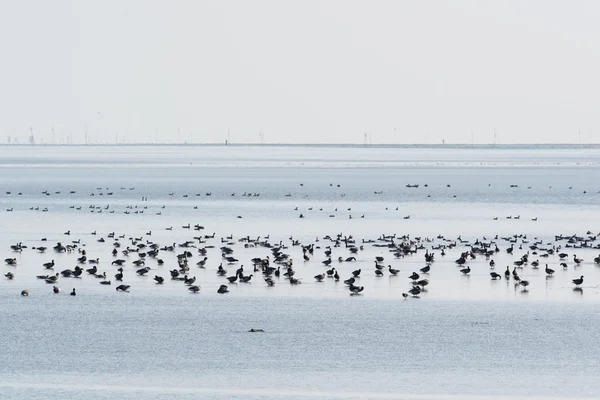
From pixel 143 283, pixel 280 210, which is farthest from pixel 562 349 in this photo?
pixel 280 210

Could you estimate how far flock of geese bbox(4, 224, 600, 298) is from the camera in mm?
31250

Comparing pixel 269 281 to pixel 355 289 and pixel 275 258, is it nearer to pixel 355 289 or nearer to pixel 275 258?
pixel 355 289

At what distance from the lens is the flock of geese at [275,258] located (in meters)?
31.2

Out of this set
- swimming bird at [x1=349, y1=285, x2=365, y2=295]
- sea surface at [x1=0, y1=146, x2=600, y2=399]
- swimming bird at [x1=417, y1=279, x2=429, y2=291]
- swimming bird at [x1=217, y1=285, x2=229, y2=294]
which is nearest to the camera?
sea surface at [x1=0, y1=146, x2=600, y2=399]

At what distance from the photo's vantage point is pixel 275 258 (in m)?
35.1

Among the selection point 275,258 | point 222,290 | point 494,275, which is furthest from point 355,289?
point 275,258

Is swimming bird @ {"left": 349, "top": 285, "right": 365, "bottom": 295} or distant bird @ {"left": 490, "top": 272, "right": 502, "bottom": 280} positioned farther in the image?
distant bird @ {"left": 490, "top": 272, "right": 502, "bottom": 280}

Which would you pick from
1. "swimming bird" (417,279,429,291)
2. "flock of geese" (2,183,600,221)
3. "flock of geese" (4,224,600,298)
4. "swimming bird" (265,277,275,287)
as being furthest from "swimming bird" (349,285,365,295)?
"flock of geese" (2,183,600,221)

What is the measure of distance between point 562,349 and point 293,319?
560 centimetres

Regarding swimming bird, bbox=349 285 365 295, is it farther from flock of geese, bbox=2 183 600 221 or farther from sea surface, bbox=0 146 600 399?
flock of geese, bbox=2 183 600 221

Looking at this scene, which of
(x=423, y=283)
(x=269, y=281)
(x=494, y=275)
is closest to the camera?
(x=423, y=283)

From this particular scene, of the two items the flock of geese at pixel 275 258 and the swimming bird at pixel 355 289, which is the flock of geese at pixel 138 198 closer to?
the flock of geese at pixel 275 258

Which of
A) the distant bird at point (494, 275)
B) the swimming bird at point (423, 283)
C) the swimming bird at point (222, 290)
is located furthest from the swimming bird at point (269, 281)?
the distant bird at point (494, 275)

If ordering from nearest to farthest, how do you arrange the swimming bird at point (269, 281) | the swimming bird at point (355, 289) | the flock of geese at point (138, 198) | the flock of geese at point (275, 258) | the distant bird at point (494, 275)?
1. the swimming bird at point (355, 289)
2. the swimming bird at point (269, 281)
3. the flock of geese at point (275, 258)
4. the distant bird at point (494, 275)
5. the flock of geese at point (138, 198)
